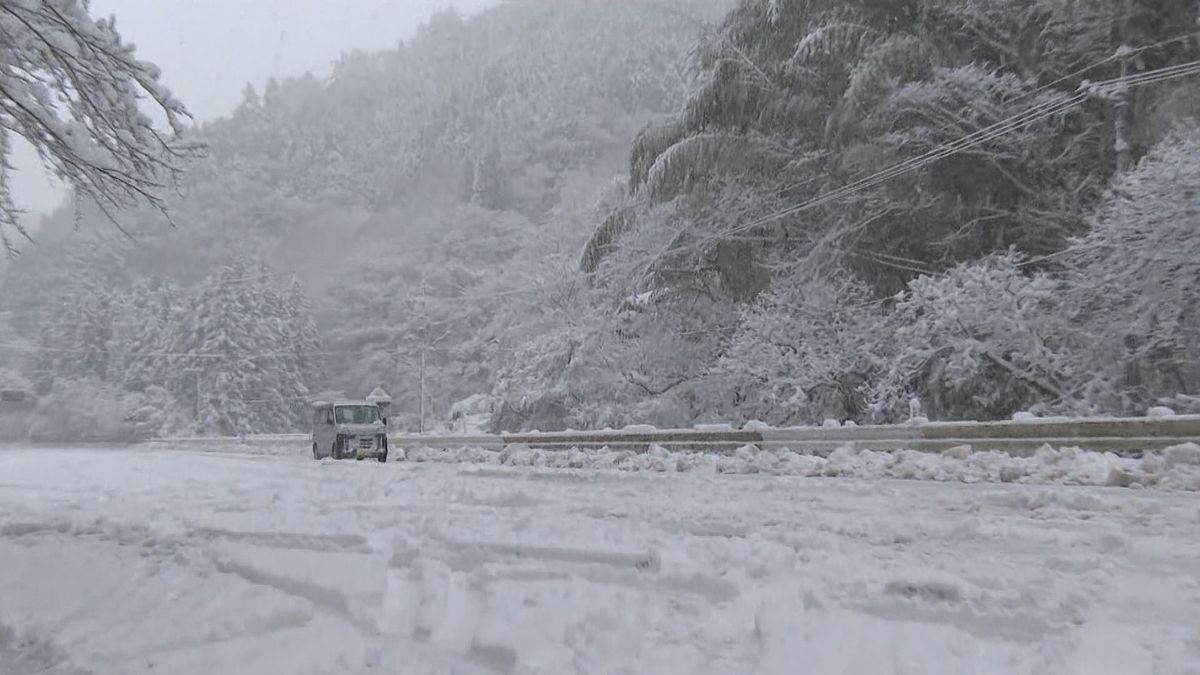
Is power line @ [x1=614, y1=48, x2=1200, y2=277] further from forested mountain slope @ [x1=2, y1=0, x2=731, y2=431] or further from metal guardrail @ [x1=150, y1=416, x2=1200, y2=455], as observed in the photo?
forested mountain slope @ [x1=2, y1=0, x2=731, y2=431]

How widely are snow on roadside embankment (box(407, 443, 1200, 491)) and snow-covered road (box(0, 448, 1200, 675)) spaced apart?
511 millimetres

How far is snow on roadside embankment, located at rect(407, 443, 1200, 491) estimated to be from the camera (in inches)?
252

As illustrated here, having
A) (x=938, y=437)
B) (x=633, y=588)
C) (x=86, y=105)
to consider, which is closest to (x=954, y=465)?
(x=938, y=437)

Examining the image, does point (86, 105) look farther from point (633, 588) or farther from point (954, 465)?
point (954, 465)

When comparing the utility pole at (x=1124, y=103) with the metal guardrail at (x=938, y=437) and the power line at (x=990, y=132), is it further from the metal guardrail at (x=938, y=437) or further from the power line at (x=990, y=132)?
the metal guardrail at (x=938, y=437)

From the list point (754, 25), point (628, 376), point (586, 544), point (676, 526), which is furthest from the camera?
point (628, 376)

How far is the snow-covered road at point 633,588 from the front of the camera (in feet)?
8.96

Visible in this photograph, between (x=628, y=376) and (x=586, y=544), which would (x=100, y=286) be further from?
(x=586, y=544)

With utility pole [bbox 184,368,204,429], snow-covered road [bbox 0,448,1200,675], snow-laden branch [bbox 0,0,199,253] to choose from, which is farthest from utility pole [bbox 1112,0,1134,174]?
utility pole [bbox 184,368,204,429]

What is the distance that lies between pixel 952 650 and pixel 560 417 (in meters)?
23.2

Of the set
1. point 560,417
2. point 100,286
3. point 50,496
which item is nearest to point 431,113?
point 100,286

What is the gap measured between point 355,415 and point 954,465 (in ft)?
47.7

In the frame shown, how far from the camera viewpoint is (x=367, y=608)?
3359 mm

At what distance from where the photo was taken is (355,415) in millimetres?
18828
